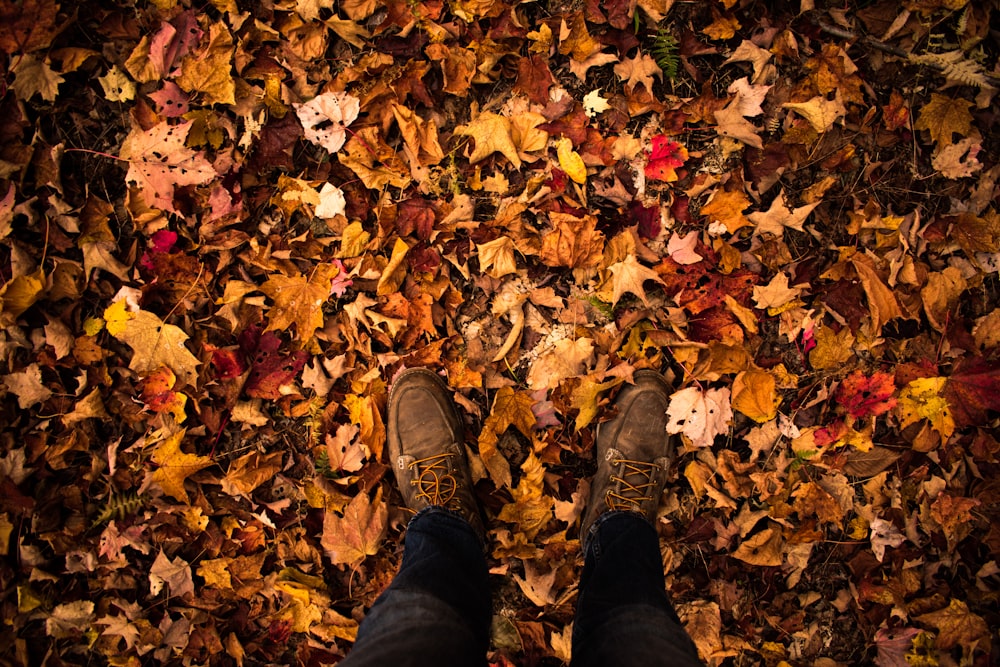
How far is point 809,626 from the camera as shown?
2123 mm

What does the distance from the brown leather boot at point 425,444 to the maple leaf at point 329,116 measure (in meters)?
1.03

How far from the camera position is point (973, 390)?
204cm

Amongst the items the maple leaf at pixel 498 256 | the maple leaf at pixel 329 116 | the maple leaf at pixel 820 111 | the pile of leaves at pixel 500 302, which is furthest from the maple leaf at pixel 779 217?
the maple leaf at pixel 329 116

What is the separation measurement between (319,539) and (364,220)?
1.37 metres

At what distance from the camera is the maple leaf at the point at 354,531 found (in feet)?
6.90

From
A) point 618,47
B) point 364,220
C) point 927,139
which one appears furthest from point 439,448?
point 927,139

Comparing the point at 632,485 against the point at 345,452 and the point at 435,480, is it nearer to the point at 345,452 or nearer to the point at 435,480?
the point at 435,480

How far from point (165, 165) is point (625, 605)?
2.47m

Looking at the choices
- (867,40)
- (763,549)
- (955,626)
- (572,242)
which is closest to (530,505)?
(763,549)

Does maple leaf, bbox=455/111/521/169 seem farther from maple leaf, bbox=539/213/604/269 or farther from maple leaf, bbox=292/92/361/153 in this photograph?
maple leaf, bbox=292/92/361/153

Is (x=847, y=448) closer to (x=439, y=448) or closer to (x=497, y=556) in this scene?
(x=497, y=556)

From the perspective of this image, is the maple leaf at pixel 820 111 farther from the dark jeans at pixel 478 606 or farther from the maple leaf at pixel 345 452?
the maple leaf at pixel 345 452

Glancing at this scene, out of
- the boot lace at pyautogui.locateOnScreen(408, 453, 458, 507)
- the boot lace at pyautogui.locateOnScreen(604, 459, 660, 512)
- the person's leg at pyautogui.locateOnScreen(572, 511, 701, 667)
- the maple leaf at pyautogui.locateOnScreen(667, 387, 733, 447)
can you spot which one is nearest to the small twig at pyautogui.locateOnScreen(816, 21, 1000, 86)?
the maple leaf at pyautogui.locateOnScreen(667, 387, 733, 447)

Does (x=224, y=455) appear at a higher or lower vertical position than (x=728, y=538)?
higher
